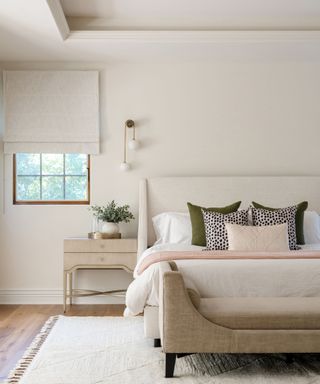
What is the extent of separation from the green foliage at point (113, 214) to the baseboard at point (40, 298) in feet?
2.66

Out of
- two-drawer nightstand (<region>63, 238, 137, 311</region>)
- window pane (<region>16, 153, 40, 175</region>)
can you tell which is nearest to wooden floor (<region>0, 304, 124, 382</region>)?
two-drawer nightstand (<region>63, 238, 137, 311</region>)

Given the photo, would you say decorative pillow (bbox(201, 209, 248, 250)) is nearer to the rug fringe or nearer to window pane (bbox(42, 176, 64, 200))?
the rug fringe

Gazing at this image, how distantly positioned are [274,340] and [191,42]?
2.93 metres

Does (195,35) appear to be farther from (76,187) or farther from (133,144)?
(76,187)

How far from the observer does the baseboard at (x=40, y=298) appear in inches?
223

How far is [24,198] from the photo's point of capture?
5.78m

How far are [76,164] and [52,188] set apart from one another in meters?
0.34

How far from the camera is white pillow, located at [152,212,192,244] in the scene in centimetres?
520

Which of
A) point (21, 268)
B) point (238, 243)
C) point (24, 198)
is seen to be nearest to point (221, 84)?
point (238, 243)

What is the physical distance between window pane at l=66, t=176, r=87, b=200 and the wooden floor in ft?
3.57

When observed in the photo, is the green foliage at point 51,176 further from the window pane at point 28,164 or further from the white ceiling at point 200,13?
the white ceiling at point 200,13

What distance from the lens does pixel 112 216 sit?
5422 millimetres

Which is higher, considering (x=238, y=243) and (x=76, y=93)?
(x=76, y=93)

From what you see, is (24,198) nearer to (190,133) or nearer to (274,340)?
(190,133)
